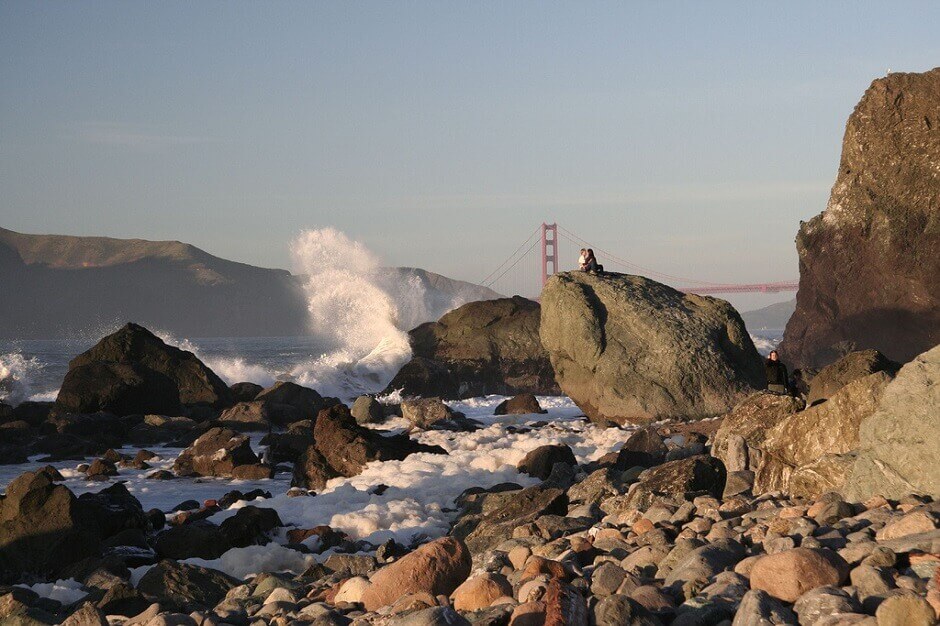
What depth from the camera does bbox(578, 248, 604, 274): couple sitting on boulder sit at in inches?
797

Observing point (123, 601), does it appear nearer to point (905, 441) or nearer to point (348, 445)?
point (905, 441)

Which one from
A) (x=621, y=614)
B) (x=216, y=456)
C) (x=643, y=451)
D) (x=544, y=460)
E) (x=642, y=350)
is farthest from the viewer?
(x=642, y=350)

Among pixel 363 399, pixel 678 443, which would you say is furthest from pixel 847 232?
pixel 678 443

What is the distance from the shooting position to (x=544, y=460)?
41.6 ft

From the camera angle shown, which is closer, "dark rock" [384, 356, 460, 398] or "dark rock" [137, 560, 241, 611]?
"dark rock" [137, 560, 241, 611]

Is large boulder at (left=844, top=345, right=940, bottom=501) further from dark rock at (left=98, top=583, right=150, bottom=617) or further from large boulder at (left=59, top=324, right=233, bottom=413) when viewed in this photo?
large boulder at (left=59, top=324, right=233, bottom=413)

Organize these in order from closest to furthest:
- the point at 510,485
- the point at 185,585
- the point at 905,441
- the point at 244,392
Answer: the point at 905,441 < the point at 185,585 < the point at 510,485 < the point at 244,392

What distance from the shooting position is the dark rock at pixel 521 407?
2127 cm

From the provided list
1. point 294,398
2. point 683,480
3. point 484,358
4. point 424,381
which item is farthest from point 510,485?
point 484,358

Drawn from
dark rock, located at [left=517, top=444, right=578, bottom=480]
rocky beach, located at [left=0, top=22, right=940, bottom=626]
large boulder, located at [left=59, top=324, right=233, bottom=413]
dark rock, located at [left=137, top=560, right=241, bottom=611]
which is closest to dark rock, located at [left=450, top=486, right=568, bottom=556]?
rocky beach, located at [left=0, top=22, right=940, bottom=626]

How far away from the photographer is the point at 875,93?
33.6 m

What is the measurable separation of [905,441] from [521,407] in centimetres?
1485

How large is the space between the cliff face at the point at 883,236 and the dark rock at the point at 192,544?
25.7 metres

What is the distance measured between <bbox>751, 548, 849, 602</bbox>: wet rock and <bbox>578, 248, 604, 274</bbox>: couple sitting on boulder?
1541 cm
